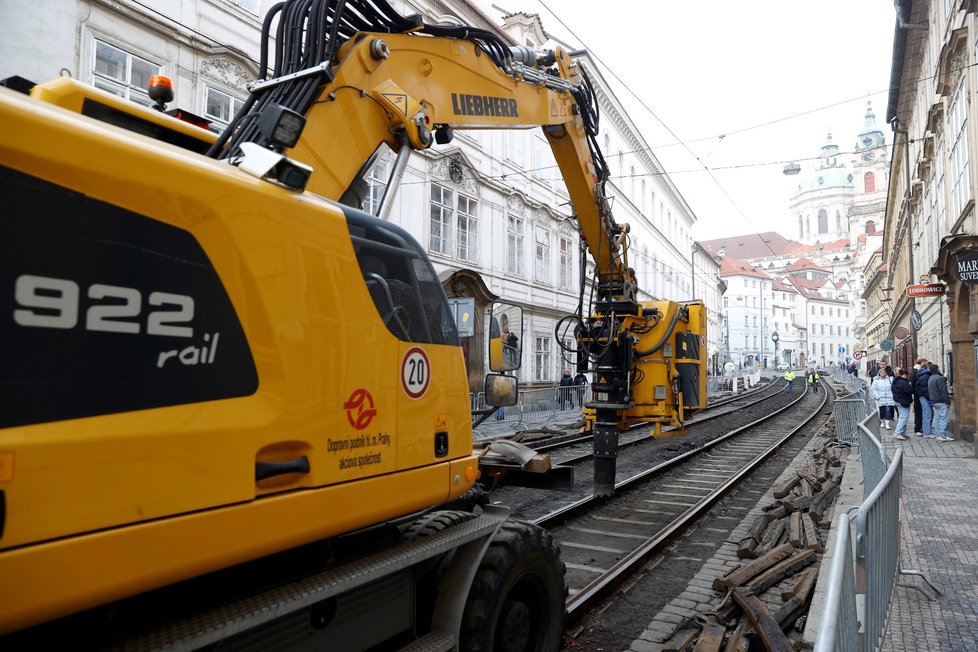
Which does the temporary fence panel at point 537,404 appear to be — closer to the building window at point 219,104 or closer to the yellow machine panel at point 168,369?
the building window at point 219,104

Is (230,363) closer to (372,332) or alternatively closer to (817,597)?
(372,332)

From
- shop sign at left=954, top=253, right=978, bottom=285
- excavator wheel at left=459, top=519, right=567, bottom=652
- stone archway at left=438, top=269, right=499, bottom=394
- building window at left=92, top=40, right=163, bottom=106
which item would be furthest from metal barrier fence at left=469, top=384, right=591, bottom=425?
excavator wheel at left=459, top=519, right=567, bottom=652

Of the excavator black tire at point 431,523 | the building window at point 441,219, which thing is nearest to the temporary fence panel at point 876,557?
the excavator black tire at point 431,523

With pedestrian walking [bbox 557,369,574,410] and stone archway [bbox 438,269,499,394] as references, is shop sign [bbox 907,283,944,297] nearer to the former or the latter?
pedestrian walking [bbox 557,369,574,410]

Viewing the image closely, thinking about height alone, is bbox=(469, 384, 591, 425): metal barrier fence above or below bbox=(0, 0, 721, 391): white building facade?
below

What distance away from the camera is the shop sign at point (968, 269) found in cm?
1260

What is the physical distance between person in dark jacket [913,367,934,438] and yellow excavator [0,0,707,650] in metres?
15.3

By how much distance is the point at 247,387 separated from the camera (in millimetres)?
2279

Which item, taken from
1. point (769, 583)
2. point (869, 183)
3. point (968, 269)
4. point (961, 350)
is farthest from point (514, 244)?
point (869, 183)

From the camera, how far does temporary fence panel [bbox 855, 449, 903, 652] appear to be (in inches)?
142

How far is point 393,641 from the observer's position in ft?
10.6

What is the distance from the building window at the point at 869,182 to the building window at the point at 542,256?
379 ft

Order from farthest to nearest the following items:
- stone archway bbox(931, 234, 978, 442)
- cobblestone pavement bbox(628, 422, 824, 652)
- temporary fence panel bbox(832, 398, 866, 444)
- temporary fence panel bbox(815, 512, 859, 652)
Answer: temporary fence panel bbox(832, 398, 866, 444) < stone archway bbox(931, 234, 978, 442) < cobblestone pavement bbox(628, 422, 824, 652) < temporary fence panel bbox(815, 512, 859, 652)

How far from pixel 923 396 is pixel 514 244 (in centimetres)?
1415
